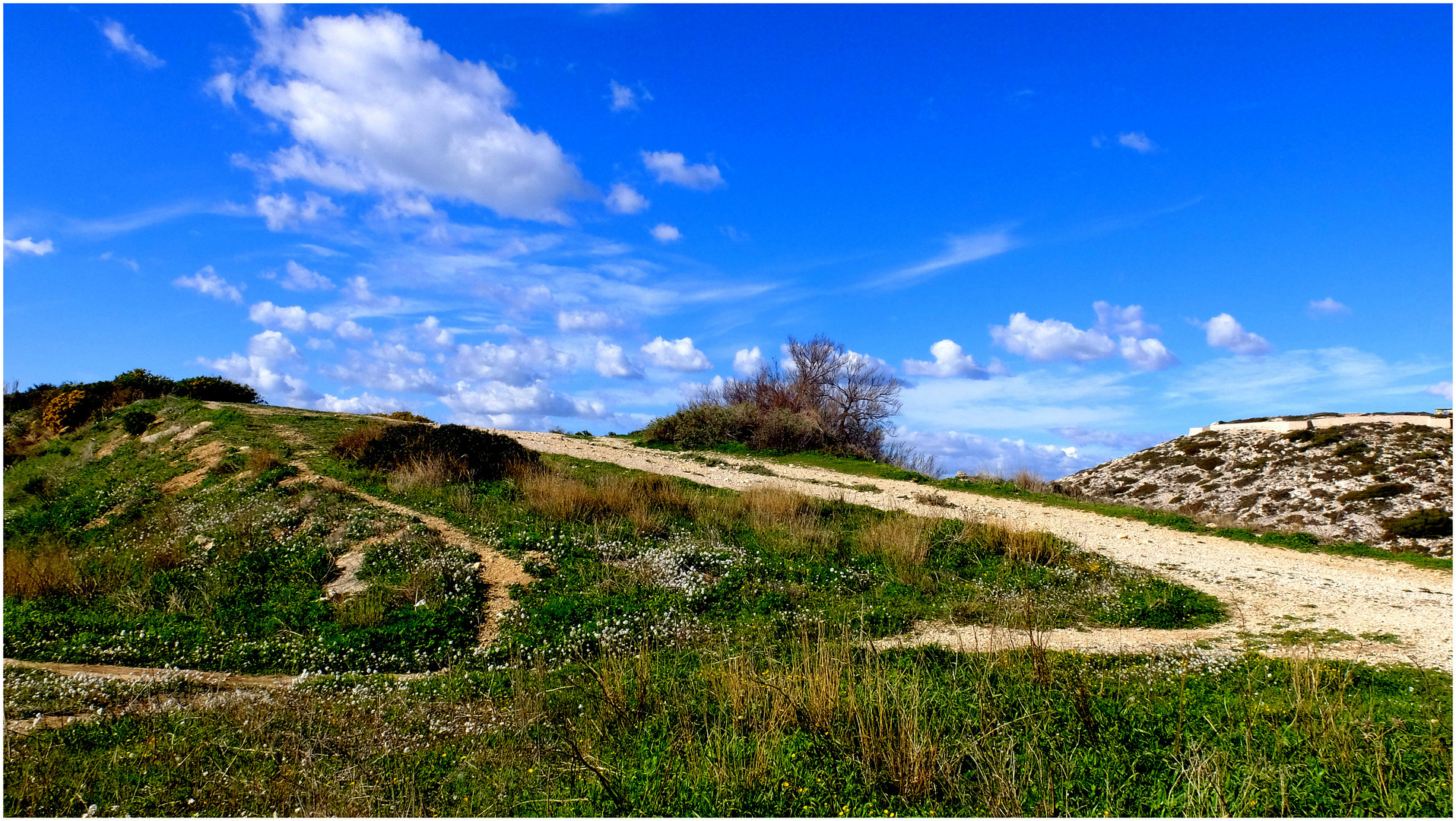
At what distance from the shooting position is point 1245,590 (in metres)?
10.1

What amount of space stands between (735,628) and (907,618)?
208 centimetres

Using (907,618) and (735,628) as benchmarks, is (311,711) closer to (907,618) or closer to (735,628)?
(735,628)

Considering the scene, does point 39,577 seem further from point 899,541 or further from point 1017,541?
point 1017,541

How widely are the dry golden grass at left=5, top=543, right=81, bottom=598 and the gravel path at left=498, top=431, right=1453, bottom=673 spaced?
34.2 feet

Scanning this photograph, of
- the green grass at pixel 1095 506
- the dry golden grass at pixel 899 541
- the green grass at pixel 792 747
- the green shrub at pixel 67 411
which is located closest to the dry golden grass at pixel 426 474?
the green grass at pixel 792 747

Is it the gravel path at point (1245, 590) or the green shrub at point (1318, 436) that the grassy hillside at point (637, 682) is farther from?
the green shrub at point (1318, 436)

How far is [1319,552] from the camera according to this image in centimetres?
1292

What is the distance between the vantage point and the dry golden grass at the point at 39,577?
30.2 feet

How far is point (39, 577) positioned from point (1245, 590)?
1594cm

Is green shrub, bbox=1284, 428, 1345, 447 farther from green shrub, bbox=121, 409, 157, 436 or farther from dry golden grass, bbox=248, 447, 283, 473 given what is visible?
green shrub, bbox=121, 409, 157, 436

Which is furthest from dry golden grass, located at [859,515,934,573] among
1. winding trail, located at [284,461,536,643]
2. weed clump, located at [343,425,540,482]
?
weed clump, located at [343,425,540,482]

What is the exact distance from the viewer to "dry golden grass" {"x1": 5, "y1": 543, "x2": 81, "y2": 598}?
30.2ft

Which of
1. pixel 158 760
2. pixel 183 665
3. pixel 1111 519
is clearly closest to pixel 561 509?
pixel 183 665

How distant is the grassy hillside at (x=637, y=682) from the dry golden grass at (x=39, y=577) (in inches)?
1.9
